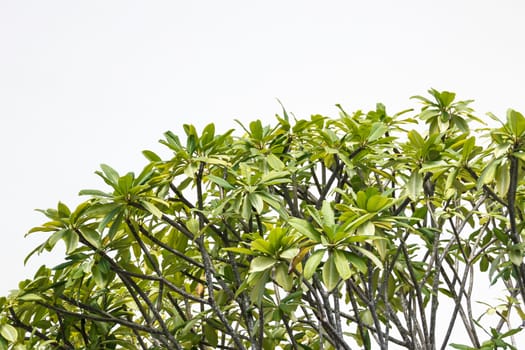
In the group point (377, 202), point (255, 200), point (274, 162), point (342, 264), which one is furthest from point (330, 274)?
point (274, 162)

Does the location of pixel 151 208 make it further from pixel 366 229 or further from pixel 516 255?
pixel 516 255

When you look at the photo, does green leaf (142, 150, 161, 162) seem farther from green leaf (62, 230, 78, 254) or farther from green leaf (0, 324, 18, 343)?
green leaf (0, 324, 18, 343)

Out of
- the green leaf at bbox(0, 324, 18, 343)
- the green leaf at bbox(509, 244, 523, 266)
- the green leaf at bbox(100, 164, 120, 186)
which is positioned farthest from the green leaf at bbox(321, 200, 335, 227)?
the green leaf at bbox(0, 324, 18, 343)

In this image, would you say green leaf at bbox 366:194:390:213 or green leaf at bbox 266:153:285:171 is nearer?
green leaf at bbox 366:194:390:213

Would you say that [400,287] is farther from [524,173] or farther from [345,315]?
[524,173]

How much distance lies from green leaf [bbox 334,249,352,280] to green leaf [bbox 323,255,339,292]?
0.11 feet

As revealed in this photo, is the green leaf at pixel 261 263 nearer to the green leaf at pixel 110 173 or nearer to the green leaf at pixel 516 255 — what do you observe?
the green leaf at pixel 110 173

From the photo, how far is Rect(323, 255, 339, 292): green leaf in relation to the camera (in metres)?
2.27

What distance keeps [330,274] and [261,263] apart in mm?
228

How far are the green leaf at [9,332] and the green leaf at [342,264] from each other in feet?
4.68

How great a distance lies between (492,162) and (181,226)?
1.22 m

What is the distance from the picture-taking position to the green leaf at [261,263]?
2305 millimetres

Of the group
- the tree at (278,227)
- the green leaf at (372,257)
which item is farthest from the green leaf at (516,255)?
the green leaf at (372,257)

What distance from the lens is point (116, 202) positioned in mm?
2619
